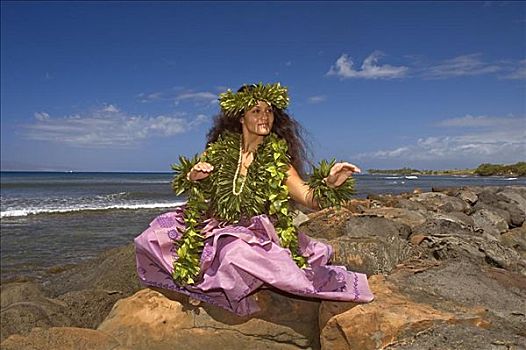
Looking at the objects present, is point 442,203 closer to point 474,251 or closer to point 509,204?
point 509,204

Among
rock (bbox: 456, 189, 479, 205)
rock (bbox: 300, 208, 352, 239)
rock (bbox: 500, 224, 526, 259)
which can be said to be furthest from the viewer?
rock (bbox: 456, 189, 479, 205)

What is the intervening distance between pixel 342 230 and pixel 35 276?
4.96 meters

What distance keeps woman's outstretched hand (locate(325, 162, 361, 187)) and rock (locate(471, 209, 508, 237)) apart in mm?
7511

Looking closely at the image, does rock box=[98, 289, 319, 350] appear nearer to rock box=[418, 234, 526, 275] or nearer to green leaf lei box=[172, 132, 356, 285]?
green leaf lei box=[172, 132, 356, 285]

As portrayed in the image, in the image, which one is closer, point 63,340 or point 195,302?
point 195,302

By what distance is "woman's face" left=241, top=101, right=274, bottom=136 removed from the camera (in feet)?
12.6

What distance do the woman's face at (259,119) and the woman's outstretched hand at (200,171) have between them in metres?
0.46

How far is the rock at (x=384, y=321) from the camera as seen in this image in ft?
9.84

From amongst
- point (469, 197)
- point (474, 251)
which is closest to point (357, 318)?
point (474, 251)

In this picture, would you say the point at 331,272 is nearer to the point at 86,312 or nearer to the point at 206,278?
the point at 206,278

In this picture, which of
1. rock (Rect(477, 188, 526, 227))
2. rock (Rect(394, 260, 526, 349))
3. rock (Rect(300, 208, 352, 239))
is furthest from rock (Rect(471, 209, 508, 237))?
rock (Rect(394, 260, 526, 349))

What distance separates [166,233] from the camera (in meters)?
3.67

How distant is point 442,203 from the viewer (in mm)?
15398

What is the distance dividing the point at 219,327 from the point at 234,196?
0.91 meters
